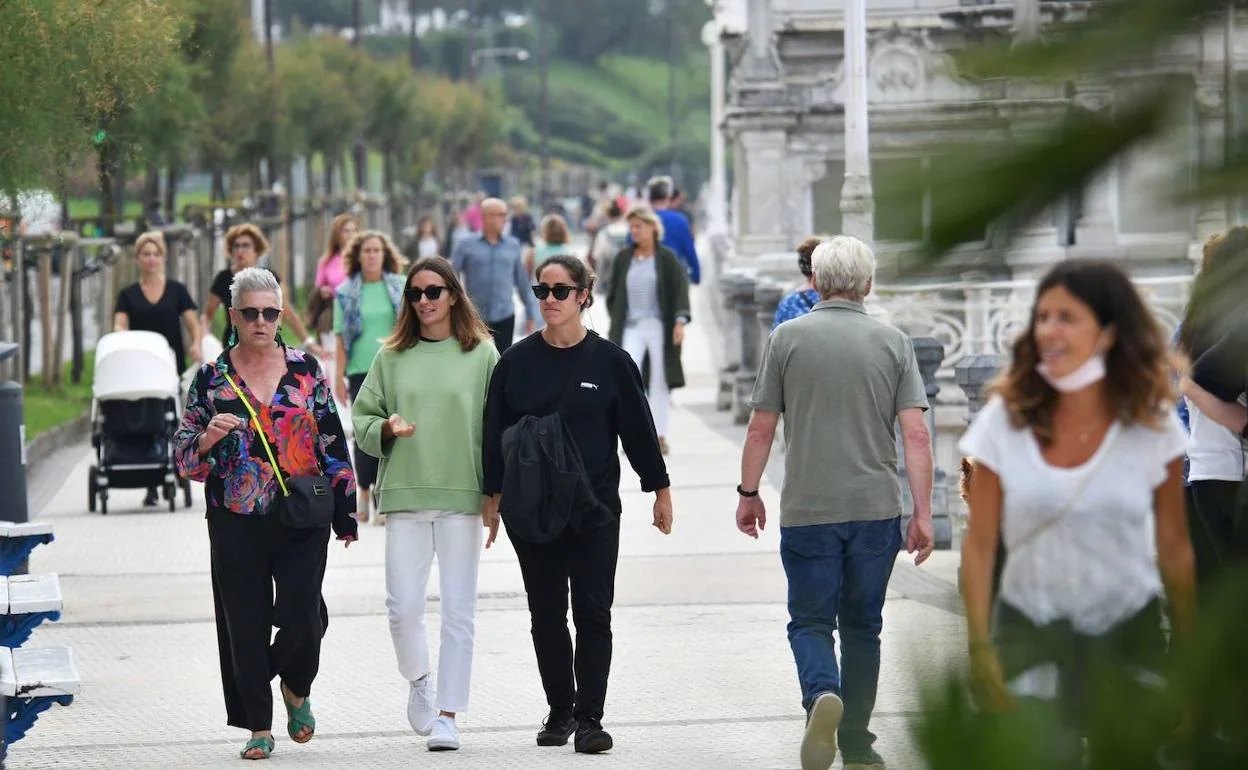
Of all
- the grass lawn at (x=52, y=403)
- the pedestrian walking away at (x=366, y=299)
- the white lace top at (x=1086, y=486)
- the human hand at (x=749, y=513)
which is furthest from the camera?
the grass lawn at (x=52, y=403)

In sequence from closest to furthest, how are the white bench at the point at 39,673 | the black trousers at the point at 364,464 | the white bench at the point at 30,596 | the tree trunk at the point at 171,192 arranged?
the white bench at the point at 39,673, the white bench at the point at 30,596, the black trousers at the point at 364,464, the tree trunk at the point at 171,192

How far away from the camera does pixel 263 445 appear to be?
24.9 feet

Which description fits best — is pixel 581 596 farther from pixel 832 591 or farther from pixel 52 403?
pixel 52 403

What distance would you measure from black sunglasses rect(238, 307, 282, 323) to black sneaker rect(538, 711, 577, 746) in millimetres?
1729

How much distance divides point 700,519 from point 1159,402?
385 inches

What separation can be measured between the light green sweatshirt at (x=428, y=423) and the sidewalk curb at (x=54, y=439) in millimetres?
8924

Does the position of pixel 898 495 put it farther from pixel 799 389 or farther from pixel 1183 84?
pixel 1183 84

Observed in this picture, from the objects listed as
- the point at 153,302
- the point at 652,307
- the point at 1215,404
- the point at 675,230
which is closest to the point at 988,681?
the point at 1215,404

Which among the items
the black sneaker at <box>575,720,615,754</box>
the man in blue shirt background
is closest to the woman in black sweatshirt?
the black sneaker at <box>575,720,615,754</box>

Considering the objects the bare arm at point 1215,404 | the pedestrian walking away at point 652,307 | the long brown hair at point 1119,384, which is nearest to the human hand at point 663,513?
the long brown hair at point 1119,384

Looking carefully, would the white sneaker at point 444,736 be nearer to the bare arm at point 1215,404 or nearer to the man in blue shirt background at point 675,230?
the bare arm at point 1215,404

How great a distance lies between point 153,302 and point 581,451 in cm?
751

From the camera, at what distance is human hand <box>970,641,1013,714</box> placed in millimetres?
1176

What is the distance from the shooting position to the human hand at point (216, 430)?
24.4 feet
